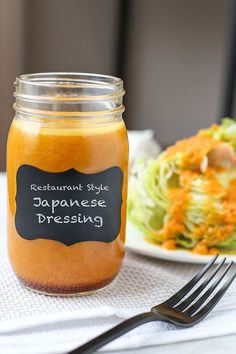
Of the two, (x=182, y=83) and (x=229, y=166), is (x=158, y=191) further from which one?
(x=182, y=83)

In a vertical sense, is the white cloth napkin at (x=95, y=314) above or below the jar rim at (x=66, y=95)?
below

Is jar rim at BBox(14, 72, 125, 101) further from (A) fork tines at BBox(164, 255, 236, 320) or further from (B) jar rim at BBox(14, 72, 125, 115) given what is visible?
(A) fork tines at BBox(164, 255, 236, 320)

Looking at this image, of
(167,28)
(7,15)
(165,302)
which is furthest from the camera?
(167,28)

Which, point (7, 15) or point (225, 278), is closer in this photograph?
point (225, 278)

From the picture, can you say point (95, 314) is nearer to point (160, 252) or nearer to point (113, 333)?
point (113, 333)

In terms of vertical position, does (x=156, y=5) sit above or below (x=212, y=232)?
above

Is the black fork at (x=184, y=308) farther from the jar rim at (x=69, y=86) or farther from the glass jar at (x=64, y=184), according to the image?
the jar rim at (x=69, y=86)

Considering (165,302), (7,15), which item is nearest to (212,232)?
(165,302)

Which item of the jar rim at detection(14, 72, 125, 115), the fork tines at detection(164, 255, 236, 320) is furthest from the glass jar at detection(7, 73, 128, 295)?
the fork tines at detection(164, 255, 236, 320)

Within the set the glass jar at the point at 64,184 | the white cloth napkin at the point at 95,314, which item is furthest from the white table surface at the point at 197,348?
the glass jar at the point at 64,184
